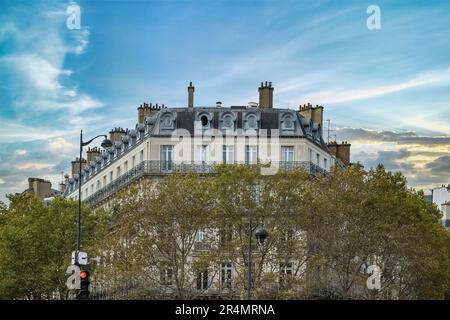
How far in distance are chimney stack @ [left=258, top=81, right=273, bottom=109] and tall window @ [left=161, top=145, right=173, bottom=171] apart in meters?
6.97

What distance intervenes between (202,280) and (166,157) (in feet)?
47.7

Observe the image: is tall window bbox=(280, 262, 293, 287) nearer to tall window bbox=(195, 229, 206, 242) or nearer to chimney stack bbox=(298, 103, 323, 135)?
tall window bbox=(195, 229, 206, 242)

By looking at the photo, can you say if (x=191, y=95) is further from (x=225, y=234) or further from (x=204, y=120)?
(x=225, y=234)

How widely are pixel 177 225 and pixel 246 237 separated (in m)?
3.76

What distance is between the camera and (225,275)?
61188 millimetres

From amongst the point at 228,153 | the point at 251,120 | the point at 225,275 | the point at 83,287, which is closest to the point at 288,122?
the point at 251,120

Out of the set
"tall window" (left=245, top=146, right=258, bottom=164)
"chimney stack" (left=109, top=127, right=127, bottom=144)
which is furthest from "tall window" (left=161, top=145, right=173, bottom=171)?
"chimney stack" (left=109, top=127, right=127, bottom=144)

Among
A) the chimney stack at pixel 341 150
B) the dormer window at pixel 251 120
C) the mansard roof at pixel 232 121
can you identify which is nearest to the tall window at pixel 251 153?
the mansard roof at pixel 232 121

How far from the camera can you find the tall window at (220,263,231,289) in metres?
57.8

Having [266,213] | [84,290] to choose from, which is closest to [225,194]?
[266,213]

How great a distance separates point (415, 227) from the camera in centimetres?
5891

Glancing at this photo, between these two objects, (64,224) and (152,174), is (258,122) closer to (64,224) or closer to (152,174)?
(152,174)

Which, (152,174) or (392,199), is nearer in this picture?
(392,199)

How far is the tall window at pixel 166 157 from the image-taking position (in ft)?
238
